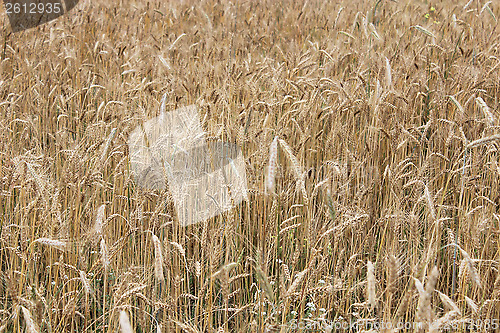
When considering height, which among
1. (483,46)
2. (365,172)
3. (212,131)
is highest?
(483,46)

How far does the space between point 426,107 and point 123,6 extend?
189 inches

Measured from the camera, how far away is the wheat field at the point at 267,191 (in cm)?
124

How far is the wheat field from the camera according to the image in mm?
1241

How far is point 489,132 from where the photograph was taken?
1.96 meters

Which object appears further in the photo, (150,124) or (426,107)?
(426,107)

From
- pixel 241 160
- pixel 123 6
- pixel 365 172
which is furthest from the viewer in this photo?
pixel 123 6

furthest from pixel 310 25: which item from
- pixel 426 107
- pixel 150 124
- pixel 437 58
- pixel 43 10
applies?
pixel 150 124

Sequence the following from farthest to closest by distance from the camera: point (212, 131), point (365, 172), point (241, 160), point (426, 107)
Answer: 1. point (426, 107)
2. point (212, 131)
3. point (365, 172)
4. point (241, 160)

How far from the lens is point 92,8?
553 centimetres

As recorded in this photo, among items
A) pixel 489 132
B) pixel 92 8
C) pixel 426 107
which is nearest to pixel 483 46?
pixel 426 107

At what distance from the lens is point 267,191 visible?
148 cm

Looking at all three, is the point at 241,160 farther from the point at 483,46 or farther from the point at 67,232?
the point at 483,46

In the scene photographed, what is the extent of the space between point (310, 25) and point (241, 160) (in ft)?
11.3

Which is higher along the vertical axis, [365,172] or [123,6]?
[123,6]
